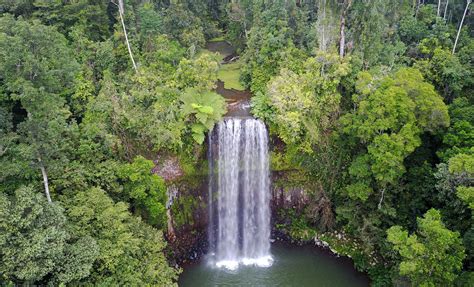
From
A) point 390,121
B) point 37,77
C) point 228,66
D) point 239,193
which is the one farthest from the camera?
point 228,66

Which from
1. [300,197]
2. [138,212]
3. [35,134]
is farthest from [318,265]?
[35,134]

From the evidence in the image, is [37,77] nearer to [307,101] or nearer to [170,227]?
[170,227]

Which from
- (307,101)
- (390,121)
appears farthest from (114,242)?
(390,121)

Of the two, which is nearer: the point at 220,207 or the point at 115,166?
the point at 115,166

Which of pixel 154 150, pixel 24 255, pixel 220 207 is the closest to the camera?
pixel 24 255

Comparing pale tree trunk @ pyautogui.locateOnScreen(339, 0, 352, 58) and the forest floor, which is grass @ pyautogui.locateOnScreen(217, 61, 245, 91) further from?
pale tree trunk @ pyautogui.locateOnScreen(339, 0, 352, 58)

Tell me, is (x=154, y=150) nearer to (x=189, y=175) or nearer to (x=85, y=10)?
(x=189, y=175)
